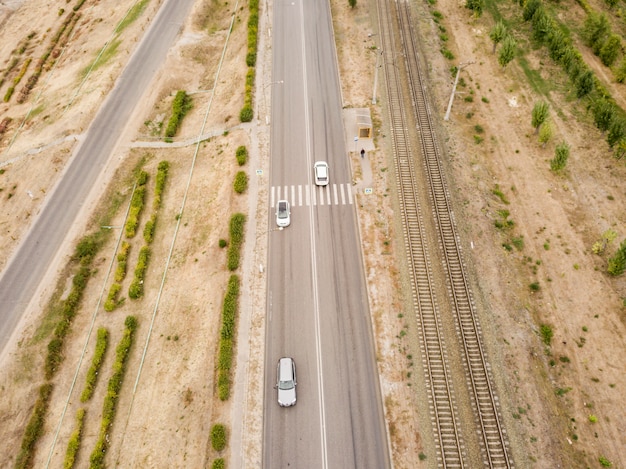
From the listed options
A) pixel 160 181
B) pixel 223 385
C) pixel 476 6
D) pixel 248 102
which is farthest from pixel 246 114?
pixel 476 6

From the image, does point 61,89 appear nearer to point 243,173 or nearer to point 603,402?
point 243,173

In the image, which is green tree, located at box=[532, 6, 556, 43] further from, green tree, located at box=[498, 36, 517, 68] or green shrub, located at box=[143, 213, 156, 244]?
green shrub, located at box=[143, 213, 156, 244]

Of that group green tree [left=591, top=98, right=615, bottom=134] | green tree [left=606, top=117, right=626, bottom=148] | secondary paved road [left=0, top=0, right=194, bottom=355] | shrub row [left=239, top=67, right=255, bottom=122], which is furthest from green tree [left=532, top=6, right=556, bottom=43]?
secondary paved road [left=0, top=0, right=194, bottom=355]

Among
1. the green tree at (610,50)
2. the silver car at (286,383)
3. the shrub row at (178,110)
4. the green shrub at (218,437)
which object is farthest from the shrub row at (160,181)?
the green tree at (610,50)

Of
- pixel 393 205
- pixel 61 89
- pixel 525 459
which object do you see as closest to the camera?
pixel 525 459

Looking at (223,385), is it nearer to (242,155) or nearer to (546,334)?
(546,334)

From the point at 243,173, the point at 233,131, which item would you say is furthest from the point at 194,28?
the point at 243,173

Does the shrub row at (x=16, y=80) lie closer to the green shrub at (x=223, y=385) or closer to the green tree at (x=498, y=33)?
the green shrub at (x=223, y=385)
